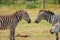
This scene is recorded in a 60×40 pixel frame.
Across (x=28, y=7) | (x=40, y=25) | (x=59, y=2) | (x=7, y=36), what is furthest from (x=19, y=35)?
(x=59, y=2)

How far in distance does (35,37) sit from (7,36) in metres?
1.30

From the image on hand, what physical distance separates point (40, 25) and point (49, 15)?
12.7ft

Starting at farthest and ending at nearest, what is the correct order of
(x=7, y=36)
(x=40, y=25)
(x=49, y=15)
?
(x=40, y=25), (x=7, y=36), (x=49, y=15)

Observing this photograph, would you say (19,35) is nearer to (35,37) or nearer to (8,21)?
(35,37)

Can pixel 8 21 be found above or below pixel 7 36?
above

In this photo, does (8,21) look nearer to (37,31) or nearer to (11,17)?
(11,17)

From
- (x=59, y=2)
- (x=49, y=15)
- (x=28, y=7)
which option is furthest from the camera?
(x=59, y=2)

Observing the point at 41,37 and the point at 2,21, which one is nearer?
the point at 2,21

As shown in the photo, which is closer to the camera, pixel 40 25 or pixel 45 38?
pixel 45 38

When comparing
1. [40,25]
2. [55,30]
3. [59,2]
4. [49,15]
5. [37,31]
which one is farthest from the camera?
[59,2]

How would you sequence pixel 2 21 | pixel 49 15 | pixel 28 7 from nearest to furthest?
pixel 2 21, pixel 49 15, pixel 28 7

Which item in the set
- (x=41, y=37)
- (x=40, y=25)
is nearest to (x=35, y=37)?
(x=41, y=37)

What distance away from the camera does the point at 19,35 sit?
10375mm

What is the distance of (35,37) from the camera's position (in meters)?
10.0
